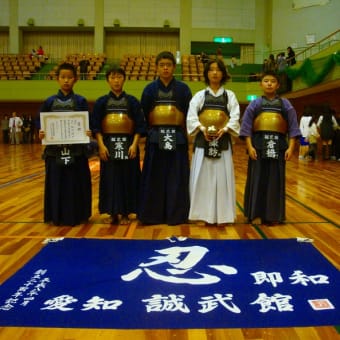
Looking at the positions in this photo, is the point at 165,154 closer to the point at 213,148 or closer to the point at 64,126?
the point at 213,148

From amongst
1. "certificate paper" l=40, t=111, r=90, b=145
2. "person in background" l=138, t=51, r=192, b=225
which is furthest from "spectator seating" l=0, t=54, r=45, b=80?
"person in background" l=138, t=51, r=192, b=225

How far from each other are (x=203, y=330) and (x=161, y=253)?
123cm

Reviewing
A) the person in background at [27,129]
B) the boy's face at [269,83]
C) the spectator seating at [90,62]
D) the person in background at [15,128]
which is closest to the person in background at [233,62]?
the spectator seating at [90,62]

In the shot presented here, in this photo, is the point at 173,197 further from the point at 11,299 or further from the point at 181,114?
the point at 11,299

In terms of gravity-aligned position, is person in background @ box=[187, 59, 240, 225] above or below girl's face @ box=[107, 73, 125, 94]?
below

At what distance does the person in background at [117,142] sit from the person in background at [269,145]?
1078 mm

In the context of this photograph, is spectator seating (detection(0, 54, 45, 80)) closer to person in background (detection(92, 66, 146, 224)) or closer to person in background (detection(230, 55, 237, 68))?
person in background (detection(230, 55, 237, 68))

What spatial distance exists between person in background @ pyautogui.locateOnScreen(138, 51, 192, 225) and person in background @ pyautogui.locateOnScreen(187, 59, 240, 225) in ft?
0.39

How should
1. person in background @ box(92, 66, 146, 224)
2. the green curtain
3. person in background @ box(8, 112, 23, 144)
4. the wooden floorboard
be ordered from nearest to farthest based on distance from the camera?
the wooden floorboard < person in background @ box(92, 66, 146, 224) < the green curtain < person in background @ box(8, 112, 23, 144)

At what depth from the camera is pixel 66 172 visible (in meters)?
4.23

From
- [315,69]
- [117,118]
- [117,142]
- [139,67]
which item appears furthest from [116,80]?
[139,67]

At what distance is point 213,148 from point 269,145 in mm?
552

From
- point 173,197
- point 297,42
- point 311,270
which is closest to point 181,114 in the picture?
point 173,197

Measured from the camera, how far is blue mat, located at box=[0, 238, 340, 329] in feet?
7.16
